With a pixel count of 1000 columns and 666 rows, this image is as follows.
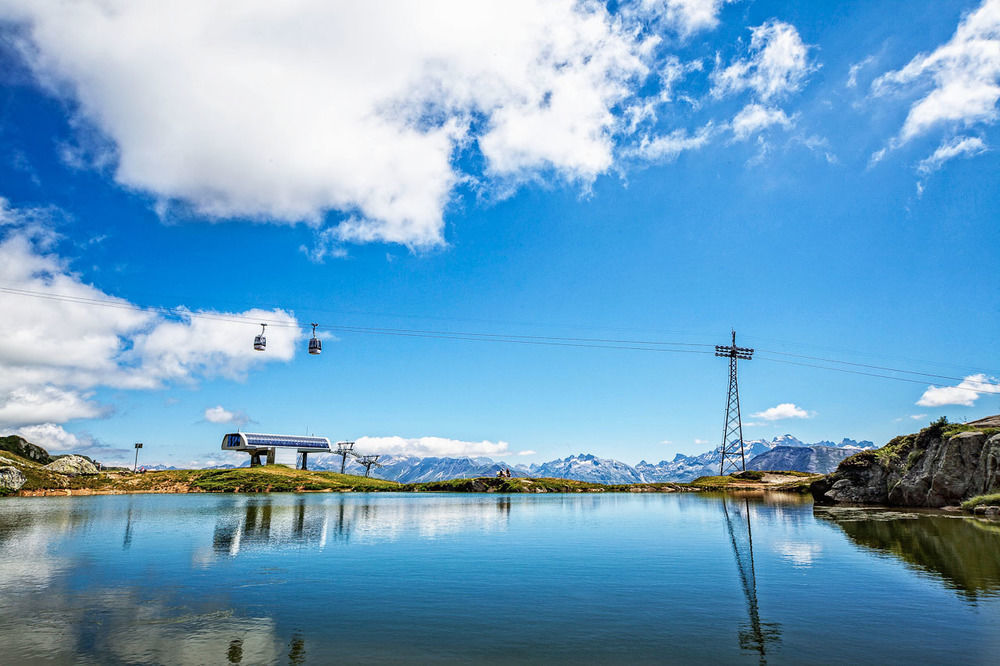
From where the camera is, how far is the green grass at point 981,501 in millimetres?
62219

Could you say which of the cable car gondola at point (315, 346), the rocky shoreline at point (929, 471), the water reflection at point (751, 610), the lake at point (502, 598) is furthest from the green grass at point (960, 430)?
the cable car gondola at point (315, 346)

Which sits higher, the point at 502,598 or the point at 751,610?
the point at 751,610

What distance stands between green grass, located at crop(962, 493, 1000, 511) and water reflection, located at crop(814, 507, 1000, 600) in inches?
188

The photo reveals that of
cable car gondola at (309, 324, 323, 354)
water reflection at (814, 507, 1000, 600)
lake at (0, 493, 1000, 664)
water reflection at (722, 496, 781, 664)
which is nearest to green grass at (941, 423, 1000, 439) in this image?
water reflection at (814, 507, 1000, 600)

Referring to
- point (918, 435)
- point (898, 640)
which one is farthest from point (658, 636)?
point (918, 435)

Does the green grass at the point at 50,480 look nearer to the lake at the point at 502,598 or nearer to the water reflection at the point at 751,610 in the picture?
the lake at the point at 502,598

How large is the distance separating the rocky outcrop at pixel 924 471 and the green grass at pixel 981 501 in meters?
2.10

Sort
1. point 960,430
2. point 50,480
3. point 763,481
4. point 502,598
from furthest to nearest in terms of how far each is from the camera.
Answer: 1. point 763,481
2. point 50,480
3. point 960,430
4. point 502,598

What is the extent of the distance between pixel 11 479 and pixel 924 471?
217593 millimetres

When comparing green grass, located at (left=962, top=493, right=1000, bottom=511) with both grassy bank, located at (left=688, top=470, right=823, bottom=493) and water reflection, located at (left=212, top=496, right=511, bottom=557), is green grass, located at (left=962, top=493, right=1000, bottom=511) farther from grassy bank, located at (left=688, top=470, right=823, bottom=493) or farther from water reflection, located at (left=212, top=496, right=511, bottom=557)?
grassy bank, located at (left=688, top=470, right=823, bottom=493)

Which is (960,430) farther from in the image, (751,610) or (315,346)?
(315,346)

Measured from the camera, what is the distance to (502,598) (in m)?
27.7

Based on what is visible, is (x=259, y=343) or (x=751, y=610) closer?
(x=751, y=610)

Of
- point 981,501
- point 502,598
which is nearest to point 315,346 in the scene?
point 502,598
